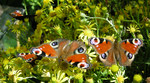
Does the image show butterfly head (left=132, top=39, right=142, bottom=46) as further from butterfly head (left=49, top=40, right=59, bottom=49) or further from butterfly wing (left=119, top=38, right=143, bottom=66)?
butterfly head (left=49, top=40, right=59, bottom=49)

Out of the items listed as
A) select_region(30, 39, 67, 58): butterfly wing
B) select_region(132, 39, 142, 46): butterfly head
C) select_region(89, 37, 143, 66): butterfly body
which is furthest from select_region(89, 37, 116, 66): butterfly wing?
select_region(30, 39, 67, 58): butterfly wing

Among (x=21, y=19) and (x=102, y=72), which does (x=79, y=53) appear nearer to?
(x=102, y=72)

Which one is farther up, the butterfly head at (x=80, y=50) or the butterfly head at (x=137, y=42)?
the butterfly head at (x=137, y=42)

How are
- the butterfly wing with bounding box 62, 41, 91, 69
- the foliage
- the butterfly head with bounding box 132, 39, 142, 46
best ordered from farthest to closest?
the foliage → the butterfly head with bounding box 132, 39, 142, 46 → the butterfly wing with bounding box 62, 41, 91, 69

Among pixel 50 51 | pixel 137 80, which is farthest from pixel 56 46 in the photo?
pixel 137 80

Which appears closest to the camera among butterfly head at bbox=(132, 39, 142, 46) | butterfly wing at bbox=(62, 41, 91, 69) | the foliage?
butterfly wing at bbox=(62, 41, 91, 69)

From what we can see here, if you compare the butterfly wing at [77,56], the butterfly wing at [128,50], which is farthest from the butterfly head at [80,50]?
the butterfly wing at [128,50]

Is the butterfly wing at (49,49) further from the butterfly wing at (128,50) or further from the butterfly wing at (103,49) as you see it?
the butterfly wing at (128,50)
